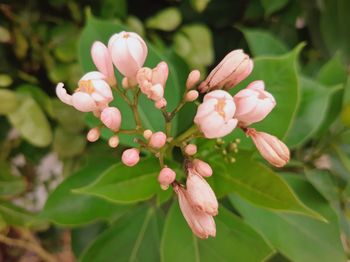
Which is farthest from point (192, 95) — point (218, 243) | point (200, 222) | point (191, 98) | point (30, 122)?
Answer: point (30, 122)

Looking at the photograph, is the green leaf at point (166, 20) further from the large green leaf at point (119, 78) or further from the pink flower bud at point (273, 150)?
the pink flower bud at point (273, 150)

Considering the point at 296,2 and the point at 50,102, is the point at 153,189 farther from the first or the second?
the point at 296,2

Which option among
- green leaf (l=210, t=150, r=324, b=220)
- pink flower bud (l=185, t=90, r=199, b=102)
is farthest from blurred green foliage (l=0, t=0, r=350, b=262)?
pink flower bud (l=185, t=90, r=199, b=102)

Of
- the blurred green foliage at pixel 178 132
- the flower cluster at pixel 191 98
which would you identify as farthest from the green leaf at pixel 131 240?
the flower cluster at pixel 191 98

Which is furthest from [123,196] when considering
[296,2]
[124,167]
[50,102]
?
[296,2]

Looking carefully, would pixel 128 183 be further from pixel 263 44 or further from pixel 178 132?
pixel 263 44

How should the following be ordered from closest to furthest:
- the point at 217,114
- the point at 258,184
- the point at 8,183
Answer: the point at 217,114 → the point at 258,184 → the point at 8,183

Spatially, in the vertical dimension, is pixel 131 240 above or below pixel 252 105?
below

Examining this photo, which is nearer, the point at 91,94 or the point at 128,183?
the point at 91,94
